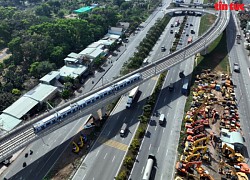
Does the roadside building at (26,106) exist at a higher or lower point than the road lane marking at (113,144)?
higher

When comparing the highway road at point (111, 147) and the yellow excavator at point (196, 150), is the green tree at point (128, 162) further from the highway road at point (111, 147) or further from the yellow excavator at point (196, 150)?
the yellow excavator at point (196, 150)

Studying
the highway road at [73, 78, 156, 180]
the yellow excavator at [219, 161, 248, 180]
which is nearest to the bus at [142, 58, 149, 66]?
the highway road at [73, 78, 156, 180]

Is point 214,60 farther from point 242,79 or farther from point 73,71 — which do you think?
point 73,71

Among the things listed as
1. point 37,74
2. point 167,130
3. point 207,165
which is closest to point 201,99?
point 167,130

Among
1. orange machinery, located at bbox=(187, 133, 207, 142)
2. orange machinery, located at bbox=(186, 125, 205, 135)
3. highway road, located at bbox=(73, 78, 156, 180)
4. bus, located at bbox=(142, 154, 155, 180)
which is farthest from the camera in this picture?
orange machinery, located at bbox=(186, 125, 205, 135)

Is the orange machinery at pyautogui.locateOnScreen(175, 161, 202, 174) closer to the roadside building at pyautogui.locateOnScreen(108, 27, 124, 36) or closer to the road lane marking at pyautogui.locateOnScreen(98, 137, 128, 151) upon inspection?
the road lane marking at pyautogui.locateOnScreen(98, 137, 128, 151)

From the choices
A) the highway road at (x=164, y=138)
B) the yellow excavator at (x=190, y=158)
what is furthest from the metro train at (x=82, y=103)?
the yellow excavator at (x=190, y=158)
